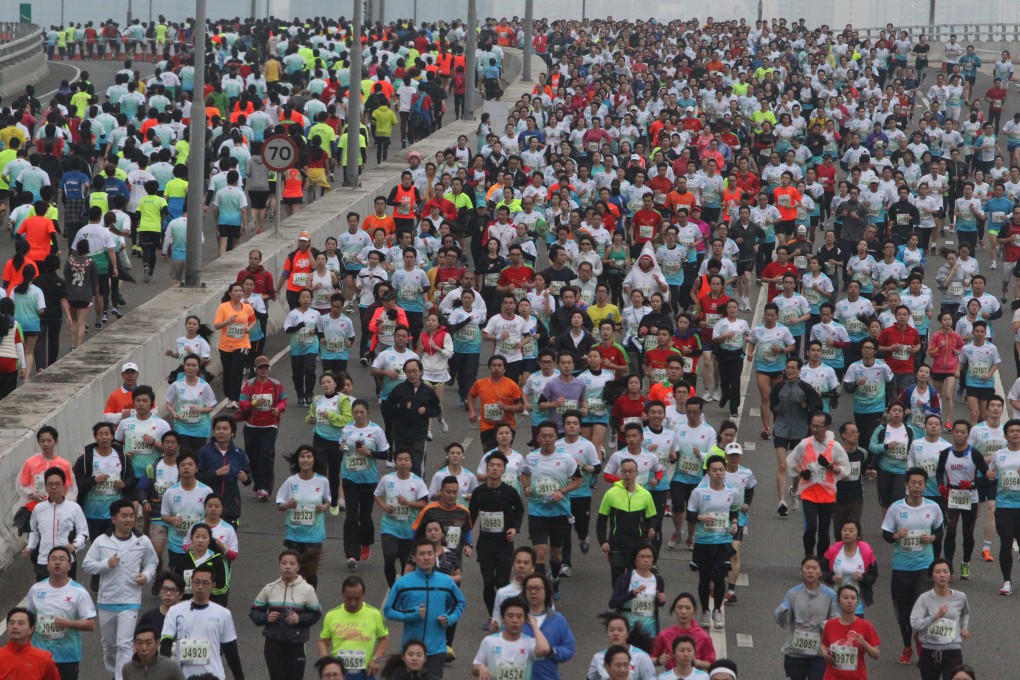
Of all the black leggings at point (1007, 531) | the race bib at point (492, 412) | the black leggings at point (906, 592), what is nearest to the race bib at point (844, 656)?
the black leggings at point (906, 592)

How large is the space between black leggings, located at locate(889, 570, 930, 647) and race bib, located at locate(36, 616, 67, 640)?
6.23 m

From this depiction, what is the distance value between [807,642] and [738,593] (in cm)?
285

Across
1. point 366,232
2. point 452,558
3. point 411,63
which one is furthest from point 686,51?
point 452,558

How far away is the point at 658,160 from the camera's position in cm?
3069

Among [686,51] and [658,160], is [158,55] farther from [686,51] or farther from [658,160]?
[658,160]

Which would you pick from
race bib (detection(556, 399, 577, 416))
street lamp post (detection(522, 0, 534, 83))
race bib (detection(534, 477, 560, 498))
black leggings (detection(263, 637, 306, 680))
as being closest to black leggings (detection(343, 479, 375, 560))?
race bib (detection(534, 477, 560, 498))

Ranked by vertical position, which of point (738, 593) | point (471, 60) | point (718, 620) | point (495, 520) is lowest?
point (738, 593)

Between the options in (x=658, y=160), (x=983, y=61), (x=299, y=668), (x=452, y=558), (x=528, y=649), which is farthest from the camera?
(x=983, y=61)

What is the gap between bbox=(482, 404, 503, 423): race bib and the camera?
1767 cm

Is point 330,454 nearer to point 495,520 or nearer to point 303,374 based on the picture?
point 495,520

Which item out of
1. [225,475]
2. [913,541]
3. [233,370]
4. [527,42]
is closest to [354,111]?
[233,370]

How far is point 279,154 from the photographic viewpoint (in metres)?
26.0

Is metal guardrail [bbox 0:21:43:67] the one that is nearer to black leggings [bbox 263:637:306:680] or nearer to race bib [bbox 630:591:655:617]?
black leggings [bbox 263:637:306:680]

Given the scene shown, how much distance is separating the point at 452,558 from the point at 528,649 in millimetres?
2073
